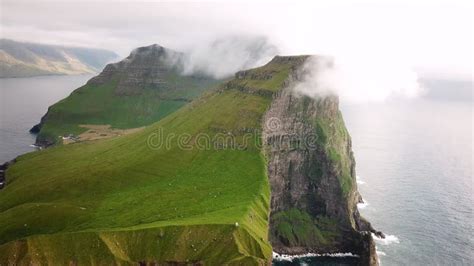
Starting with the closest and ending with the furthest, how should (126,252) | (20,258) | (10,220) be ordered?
(20,258) → (126,252) → (10,220)

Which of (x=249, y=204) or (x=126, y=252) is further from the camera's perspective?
(x=249, y=204)

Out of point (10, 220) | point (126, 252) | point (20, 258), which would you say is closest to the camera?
point (20, 258)

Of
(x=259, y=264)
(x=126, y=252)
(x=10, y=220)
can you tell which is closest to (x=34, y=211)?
(x=10, y=220)

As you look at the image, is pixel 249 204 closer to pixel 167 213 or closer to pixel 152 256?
pixel 167 213

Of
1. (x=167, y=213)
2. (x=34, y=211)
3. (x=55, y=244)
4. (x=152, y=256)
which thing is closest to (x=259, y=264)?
(x=152, y=256)

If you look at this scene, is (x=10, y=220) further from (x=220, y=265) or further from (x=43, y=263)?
(x=220, y=265)

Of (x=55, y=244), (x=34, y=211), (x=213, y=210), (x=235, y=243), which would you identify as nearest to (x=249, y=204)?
(x=213, y=210)

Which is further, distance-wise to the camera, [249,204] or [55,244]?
[249,204]
